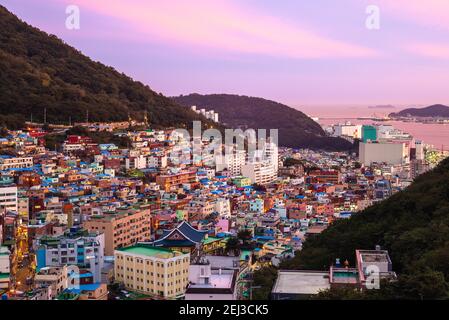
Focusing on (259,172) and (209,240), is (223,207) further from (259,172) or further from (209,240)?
(259,172)

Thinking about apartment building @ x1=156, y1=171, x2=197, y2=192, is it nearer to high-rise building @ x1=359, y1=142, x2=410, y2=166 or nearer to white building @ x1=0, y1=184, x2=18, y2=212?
white building @ x1=0, y1=184, x2=18, y2=212

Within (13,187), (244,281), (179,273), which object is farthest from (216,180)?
(244,281)

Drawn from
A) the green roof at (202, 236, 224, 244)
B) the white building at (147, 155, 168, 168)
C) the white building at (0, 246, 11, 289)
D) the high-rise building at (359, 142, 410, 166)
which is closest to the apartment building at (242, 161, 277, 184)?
the white building at (147, 155, 168, 168)

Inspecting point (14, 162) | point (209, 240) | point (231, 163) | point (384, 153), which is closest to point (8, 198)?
point (209, 240)

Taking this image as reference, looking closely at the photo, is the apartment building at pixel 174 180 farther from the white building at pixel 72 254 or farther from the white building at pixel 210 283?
the white building at pixel 210 283
